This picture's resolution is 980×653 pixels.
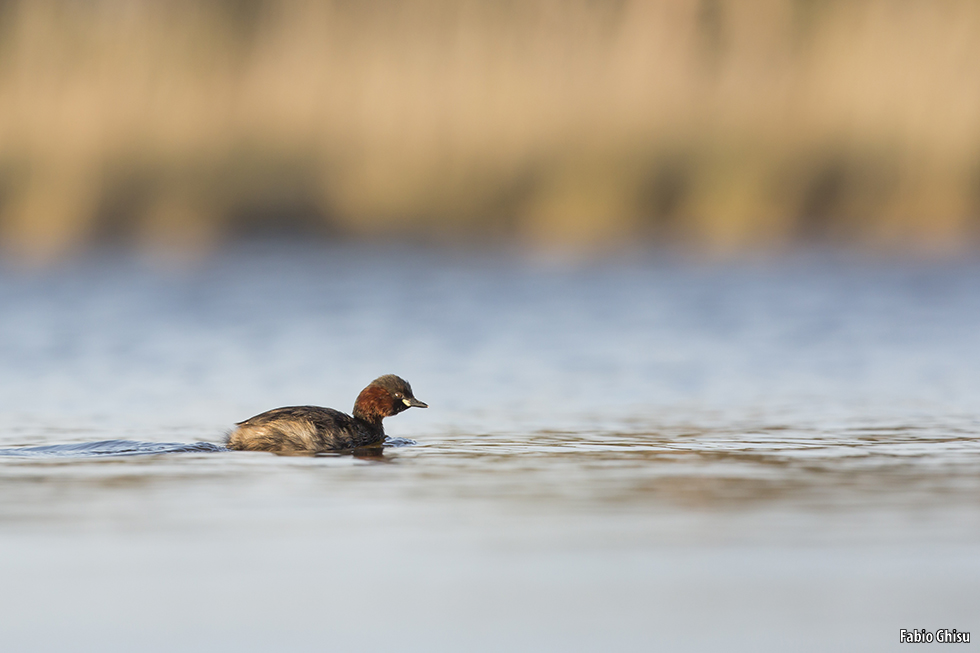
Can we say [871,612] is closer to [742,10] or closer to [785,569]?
[785,569]

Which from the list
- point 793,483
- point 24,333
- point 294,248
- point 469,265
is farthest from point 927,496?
point 294,248

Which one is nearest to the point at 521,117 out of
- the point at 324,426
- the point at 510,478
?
the point at 324,426

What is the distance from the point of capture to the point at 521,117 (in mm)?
20938

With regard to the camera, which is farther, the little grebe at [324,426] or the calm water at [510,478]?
the little grebe at [324,426]

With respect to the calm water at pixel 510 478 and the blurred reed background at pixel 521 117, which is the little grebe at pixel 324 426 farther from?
the blurred reed background at pixel 521 117

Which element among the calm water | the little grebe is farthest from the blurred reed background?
the little grebe

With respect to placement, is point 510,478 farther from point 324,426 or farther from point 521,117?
point 521,117

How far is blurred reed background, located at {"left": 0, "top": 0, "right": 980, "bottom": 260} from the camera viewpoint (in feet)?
67.5

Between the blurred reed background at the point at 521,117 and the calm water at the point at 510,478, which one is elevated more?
the blurred reed background at the point at 521,117

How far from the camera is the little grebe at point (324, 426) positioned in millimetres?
9430

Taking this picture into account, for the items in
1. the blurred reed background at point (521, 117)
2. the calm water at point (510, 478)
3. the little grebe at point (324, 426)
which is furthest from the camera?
the blurred reed background at point (521, 117)

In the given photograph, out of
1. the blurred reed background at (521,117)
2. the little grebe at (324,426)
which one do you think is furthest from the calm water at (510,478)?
the blurred reed background at (521,117)

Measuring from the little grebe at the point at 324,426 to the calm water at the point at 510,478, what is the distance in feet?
0.74

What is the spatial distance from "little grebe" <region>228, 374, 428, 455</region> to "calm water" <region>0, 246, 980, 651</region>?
0.22m
